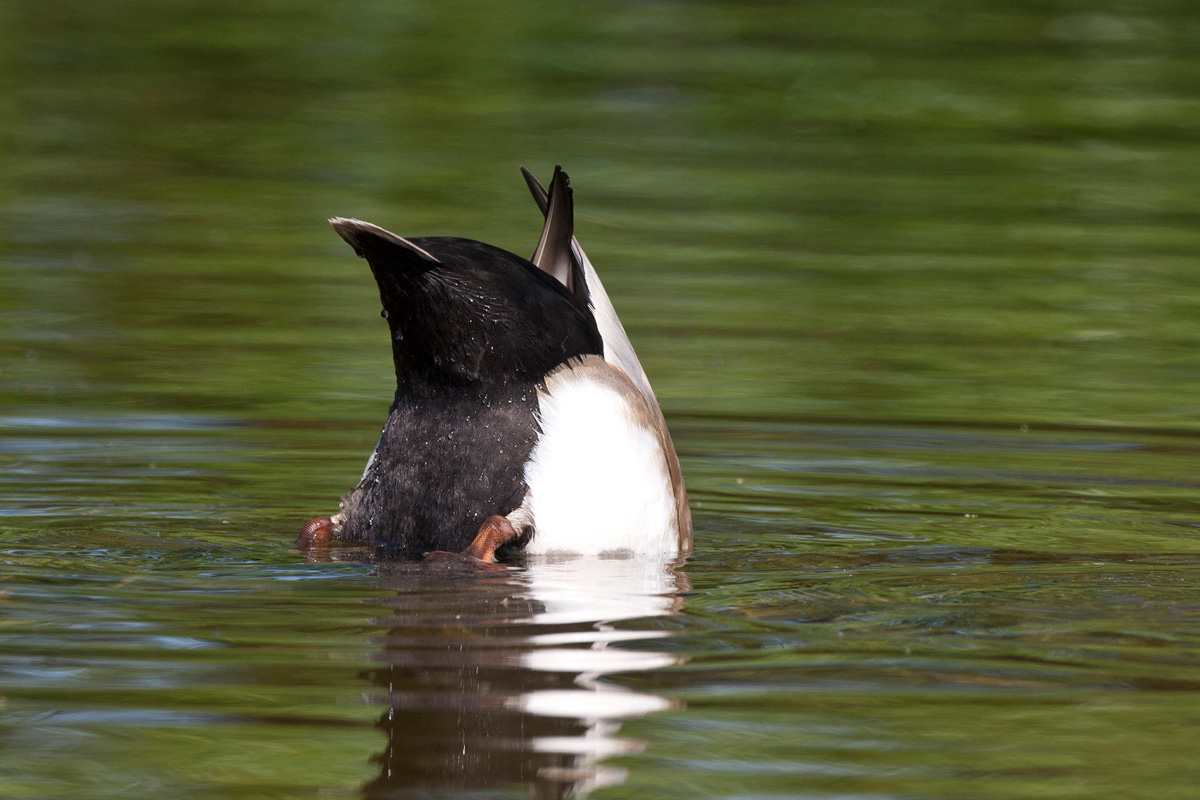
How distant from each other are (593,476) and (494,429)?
0.31m

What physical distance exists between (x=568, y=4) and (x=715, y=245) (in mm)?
8407

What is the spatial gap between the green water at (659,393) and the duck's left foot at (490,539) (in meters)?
0.08

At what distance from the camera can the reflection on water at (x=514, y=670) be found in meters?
3.92

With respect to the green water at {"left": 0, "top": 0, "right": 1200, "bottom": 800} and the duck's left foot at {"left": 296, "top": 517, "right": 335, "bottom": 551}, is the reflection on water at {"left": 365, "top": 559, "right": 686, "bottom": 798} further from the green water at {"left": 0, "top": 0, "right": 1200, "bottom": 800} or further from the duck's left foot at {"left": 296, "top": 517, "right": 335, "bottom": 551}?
the duck's left foot at {"left": 296, "top": 517, "right": 335, "bottom": 551}

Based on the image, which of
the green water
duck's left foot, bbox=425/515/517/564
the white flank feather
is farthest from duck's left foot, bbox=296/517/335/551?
the white flank feather

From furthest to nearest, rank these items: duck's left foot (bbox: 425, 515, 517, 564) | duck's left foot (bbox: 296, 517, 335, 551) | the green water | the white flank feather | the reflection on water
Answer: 1. duck's left foot (bbox: 296, 517, 335, 551)
2. the white flank feather
3. duck's left foot (bbox: 425, 515, 517, 564)
4. the green water
5. the reflection on water

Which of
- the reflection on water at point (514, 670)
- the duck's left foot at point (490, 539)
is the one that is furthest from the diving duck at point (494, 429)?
the reflection on water at point (514, 670)

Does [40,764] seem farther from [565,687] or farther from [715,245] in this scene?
Answer: [715,245]

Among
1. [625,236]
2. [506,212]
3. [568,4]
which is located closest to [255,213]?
[506,212]

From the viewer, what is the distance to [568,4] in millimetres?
19922

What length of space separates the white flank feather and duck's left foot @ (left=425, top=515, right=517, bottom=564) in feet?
0.31

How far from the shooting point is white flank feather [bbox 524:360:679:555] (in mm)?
5629

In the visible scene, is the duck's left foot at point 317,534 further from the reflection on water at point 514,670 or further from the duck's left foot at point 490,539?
the duck's left foot at point 490,539

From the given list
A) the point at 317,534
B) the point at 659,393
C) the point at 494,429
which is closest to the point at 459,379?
the point at 494,429
